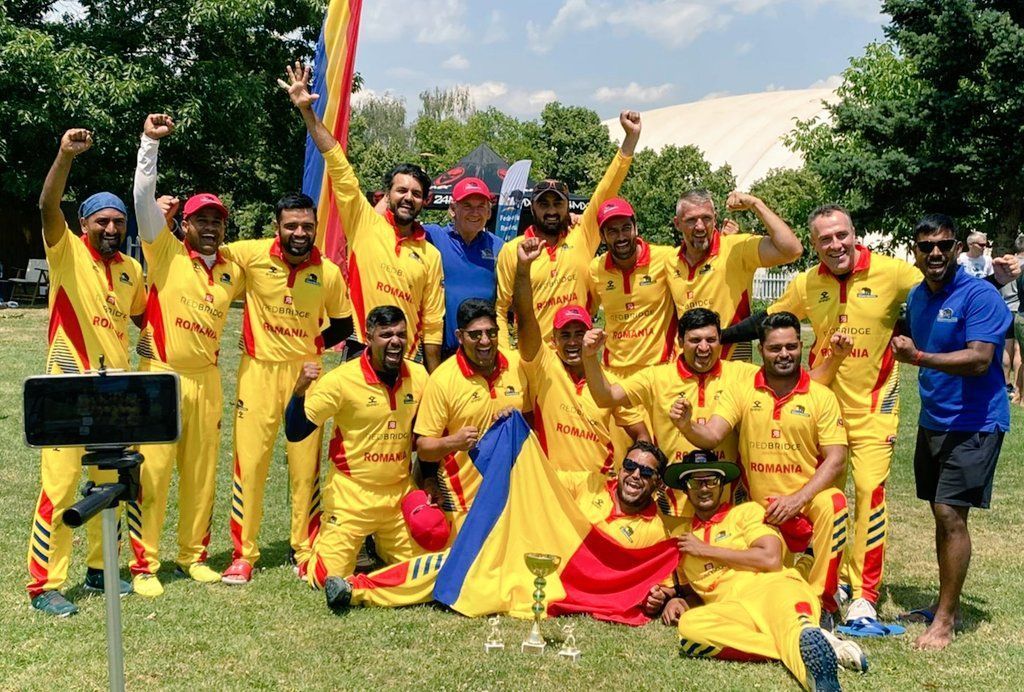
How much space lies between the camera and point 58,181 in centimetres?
588

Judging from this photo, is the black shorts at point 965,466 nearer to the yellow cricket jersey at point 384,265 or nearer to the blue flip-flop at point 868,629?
the blue flip-flop at point 868,629

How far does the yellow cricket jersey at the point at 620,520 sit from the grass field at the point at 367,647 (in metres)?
0.62

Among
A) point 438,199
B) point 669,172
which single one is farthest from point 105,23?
point 669,172

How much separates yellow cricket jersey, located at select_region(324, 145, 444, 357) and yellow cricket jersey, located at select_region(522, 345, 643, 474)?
91 centimetres

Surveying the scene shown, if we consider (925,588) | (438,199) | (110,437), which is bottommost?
(925,588)

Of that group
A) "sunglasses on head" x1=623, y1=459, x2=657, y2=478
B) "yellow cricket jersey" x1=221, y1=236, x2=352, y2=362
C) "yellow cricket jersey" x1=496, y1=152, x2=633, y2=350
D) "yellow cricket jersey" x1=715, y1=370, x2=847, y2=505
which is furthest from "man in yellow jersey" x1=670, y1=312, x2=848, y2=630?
"yellow cricket jersey" x1=221, y1=236, x2=352, y2=362

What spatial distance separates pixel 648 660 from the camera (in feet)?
17.8

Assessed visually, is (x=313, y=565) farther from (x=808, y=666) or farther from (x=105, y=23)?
(x=105, y=23)

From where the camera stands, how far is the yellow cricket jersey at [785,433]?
6.11m

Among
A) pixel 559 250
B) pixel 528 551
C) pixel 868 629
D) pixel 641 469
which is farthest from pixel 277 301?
pixel 868 629

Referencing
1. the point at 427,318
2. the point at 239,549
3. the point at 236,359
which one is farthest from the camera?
the point at 236,359

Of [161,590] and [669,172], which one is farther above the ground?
[669,172]

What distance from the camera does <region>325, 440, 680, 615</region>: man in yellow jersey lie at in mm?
6262

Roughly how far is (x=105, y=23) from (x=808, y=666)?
89.0 ft
